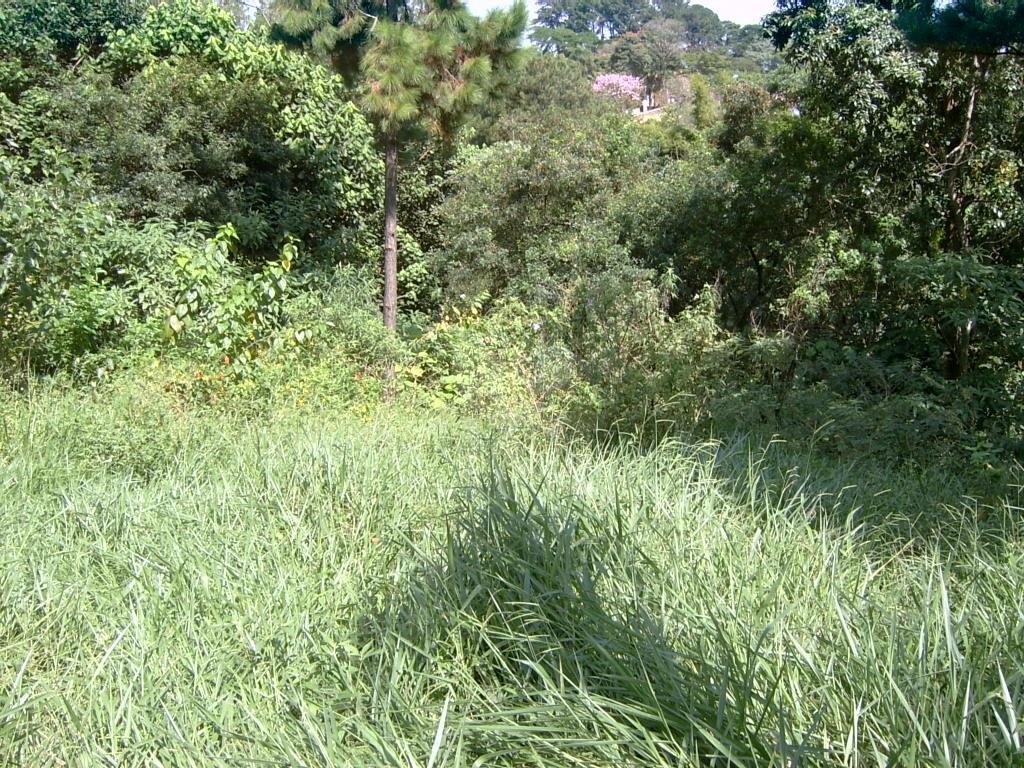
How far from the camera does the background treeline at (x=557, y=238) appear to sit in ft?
19.2

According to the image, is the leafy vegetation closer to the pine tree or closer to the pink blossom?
the pine tree

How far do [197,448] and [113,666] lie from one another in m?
2.19

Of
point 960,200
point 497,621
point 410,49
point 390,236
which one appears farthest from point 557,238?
point 497,621

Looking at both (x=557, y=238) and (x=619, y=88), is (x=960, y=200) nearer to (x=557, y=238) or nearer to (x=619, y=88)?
(x=557, y=238)

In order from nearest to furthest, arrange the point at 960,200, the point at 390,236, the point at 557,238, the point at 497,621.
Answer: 1. the point at 497,621
2. the point at 960,200
3. the point at 390,236
4. the point at 557,238

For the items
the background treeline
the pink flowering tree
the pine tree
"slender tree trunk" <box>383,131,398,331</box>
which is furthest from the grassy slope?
the pink flowering tree

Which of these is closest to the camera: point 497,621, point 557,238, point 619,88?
point 497,621

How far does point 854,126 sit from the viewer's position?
7.48 metres

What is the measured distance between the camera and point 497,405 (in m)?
6.08

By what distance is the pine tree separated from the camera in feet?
29.7

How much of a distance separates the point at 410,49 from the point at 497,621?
7.73 metres

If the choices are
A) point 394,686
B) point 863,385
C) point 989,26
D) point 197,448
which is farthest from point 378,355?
point 394,686

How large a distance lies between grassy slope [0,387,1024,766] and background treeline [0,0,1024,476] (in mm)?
1918

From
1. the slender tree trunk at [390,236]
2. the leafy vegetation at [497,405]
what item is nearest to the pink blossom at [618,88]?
the leafy vegetation at [497,405]
